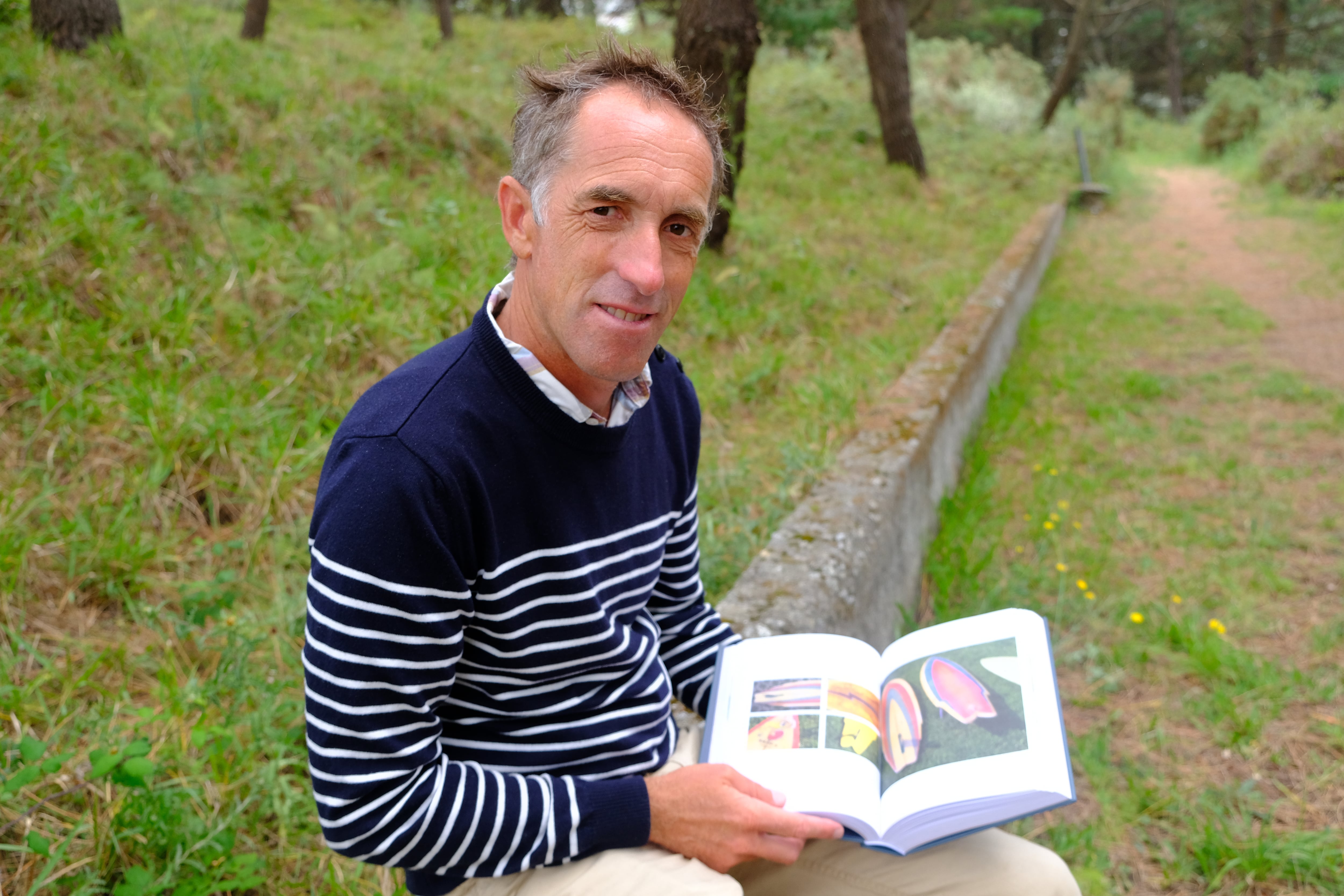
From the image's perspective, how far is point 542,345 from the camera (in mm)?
1486

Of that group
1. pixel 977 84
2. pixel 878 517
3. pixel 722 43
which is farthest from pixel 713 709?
pixel 977 84

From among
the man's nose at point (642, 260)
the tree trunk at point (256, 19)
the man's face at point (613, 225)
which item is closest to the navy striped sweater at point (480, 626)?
the man's face at point (613, 225)

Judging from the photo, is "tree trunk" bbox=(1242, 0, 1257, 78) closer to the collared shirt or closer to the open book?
the open book

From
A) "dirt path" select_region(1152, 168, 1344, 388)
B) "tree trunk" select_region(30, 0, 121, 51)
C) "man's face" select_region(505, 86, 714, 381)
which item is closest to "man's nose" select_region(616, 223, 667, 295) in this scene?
"man's face" select_region(505, 86, 714, 381)

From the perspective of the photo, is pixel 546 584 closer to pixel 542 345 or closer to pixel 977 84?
pixel 542 345

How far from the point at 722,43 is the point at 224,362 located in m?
4.13

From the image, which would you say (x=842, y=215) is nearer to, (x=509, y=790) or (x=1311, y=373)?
(x=1311, y=373)

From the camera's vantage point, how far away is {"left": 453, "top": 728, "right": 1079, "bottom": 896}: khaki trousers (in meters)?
1.38

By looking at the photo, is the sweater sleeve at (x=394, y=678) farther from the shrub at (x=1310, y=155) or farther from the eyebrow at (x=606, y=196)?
Answer: the shrub at (x=1310, y=155)

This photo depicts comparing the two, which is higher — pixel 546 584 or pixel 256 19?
pixel 256 19

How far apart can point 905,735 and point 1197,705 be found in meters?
1.94

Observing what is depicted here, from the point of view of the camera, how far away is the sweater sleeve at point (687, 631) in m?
1.86

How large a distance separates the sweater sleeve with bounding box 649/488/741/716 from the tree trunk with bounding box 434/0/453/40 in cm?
1031

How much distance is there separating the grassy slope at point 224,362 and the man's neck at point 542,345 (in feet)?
2.92
